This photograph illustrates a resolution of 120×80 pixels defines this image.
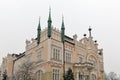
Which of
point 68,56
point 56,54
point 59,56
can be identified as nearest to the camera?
point 56,54

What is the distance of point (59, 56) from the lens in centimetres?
5188

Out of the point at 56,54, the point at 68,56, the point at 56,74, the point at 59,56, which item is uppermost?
the point at 56,54

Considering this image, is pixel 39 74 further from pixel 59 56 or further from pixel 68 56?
pixel 68 56

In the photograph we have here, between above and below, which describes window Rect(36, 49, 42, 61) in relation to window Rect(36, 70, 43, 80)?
above

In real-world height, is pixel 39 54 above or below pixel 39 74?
above

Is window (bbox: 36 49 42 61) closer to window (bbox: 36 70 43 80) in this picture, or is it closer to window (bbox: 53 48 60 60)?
window (bbox: 36 70 43 80)

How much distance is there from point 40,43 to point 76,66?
9910mm

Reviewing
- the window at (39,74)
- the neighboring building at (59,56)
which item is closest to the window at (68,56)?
the neighboring building at (59,56)

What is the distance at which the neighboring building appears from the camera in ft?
164

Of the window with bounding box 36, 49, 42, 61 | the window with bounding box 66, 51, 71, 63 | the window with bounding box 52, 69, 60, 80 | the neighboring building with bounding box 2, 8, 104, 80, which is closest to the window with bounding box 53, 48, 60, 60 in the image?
the neighboring building with bounding box 2, 8, 104, 80

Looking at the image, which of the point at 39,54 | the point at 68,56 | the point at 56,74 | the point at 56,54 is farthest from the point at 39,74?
the point at 68,56

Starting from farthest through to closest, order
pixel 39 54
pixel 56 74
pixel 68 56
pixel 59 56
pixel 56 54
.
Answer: pixel 68 56
pixel 39 54
pixel 59 56
pixel 56 54
pixel 56 74

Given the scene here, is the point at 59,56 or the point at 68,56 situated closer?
the point at 59,56

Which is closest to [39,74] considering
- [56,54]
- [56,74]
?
[56,74]
